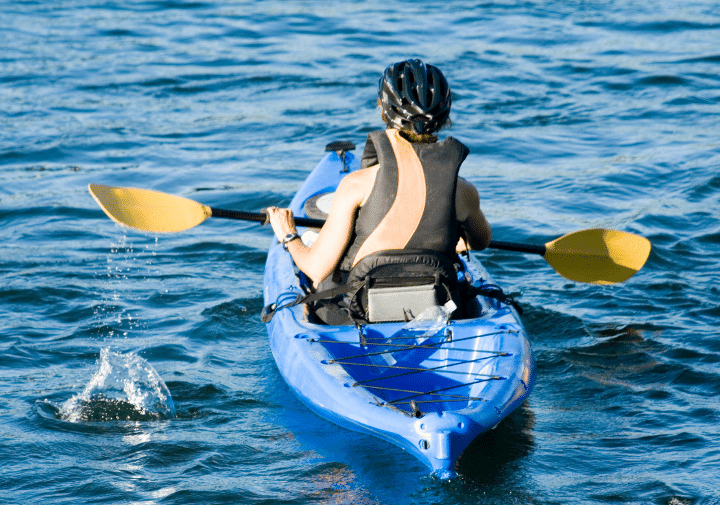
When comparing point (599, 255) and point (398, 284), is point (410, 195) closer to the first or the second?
point (398, 284)

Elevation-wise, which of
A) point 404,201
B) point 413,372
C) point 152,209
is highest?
point 404,201

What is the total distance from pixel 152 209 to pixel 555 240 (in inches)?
85.4

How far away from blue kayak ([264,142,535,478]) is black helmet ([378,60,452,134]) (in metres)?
0.87

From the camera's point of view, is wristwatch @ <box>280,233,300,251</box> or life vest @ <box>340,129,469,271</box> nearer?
life vest @ <box>340,129,469,271</box>

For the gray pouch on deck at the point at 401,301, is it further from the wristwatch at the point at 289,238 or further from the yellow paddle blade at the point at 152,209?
the yellow paddle blade at the point at 152,209

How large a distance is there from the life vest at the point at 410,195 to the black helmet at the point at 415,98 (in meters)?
0.07

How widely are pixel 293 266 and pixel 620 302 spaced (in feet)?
6.61

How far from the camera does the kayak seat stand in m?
3.91

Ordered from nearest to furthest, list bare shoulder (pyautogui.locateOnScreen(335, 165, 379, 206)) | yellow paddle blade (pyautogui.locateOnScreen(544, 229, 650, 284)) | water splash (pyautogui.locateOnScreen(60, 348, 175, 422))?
bare shoulder (pyautogui.locateOnScreen(335, 165, 379, 206)) → water splash (pyautogui.locateOnScreen(60, 348, 175, 422)) → yellow paddle blade (pyautogui.locateOnScreen(544, 229, 650, 284))

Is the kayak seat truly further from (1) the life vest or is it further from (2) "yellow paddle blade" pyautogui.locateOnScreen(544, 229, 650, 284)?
(2) "yellow paddle blade" pyautogui.locateOnScreen(544, 229, 650, 284)

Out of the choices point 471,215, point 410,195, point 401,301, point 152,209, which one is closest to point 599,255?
A: point 471,215

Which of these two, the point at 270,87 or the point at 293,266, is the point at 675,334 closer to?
the point at 293,266

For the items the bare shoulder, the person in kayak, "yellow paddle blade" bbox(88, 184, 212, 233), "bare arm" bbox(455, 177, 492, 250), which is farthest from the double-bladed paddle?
the bare shoulder

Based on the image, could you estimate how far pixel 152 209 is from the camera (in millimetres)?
4977
